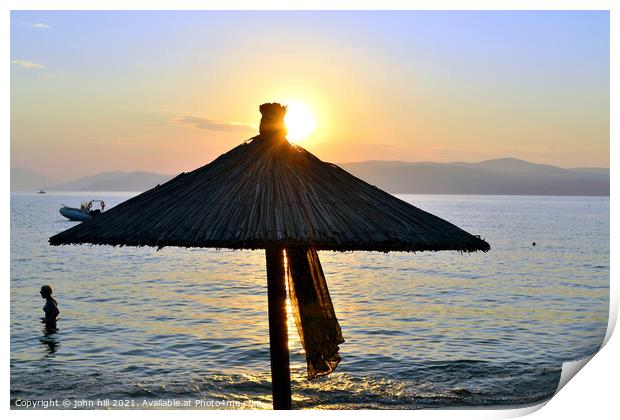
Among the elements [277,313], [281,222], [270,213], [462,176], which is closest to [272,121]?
[270,213]

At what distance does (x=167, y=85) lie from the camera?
1516cm

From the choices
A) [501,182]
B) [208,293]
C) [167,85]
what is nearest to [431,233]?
[167,85]

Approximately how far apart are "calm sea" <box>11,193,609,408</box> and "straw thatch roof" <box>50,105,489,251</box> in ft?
15.3

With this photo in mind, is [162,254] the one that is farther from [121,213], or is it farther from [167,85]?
[121,213]

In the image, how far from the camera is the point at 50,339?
16.3m

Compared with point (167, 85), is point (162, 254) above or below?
below

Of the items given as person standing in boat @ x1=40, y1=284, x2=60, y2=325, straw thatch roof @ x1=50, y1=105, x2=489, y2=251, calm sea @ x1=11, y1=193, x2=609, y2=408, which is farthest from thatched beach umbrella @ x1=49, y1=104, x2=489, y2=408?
person standing in boat @ x1=40, y1=284, x2=60, y2=325

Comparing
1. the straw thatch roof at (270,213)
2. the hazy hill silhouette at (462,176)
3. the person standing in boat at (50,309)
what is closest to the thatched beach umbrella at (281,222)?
the straw thatch roof at (270,213)

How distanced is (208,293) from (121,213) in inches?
759

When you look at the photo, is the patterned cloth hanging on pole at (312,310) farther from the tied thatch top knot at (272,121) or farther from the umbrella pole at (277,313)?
the tied thatch top knot at (272,121)

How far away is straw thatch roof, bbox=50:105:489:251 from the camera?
21.0 feet

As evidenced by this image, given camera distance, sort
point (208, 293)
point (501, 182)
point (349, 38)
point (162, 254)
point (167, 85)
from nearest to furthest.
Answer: point (349, 38), point (167, 85), point (208, 293), point (162, 254), point (501, 182)

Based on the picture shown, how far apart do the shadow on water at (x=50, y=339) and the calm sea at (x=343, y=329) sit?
0.20 ft

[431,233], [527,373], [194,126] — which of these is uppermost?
[194,126]
